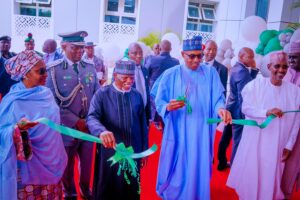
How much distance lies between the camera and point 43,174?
7.78 ft

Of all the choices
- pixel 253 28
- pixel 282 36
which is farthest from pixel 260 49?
pixel 253 28

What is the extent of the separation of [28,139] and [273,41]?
15.3ft

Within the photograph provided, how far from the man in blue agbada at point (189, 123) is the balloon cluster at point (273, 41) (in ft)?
8.49

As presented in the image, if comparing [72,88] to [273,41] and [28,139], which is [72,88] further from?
[273,41]

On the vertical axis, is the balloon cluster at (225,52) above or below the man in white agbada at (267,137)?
above

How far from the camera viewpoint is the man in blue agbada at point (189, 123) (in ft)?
10.3

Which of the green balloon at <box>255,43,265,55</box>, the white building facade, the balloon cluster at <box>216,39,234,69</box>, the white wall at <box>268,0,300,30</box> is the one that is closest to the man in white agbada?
the green balloon at <box>255,43,265,55</box>

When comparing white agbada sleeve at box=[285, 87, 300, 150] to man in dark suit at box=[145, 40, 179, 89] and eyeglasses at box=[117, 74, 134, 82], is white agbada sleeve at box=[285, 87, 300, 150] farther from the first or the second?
man in dark suit at box=[145, 40, 179, 89]

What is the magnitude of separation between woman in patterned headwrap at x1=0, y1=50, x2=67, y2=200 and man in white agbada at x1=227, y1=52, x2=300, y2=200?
194cm

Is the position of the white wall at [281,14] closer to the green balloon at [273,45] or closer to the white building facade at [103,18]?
the white building facade at [103,18]

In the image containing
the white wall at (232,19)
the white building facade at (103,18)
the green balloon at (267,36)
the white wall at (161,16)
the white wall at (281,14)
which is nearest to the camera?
the green balloon at (267,36)

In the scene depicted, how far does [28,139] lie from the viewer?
2293 mm

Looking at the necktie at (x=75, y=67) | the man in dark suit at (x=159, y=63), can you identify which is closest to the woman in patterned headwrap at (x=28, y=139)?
the necktie at (x=75, y=67)

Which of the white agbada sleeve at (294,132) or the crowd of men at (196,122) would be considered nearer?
the crowd of men at (196,122)
